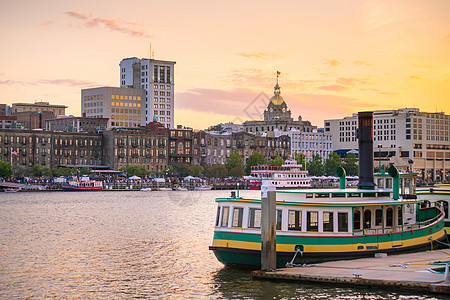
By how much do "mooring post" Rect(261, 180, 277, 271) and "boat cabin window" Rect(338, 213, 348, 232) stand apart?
515cm

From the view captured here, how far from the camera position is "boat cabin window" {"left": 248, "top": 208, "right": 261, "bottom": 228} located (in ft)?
130

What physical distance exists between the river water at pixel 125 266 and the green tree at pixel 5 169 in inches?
3606

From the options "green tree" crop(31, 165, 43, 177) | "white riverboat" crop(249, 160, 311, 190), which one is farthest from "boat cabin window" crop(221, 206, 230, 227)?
"green tree" crop(31, 165, 43, 177)

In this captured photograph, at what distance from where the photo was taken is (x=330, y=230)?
40.0m

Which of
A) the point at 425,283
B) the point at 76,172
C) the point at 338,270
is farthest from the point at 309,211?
the point at 76,172

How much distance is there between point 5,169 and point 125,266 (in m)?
133

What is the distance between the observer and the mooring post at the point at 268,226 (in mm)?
36562

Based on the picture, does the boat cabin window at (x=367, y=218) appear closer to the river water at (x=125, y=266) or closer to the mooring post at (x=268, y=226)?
the river water at (x=125, y=266)

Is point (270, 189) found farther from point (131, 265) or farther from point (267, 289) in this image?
point (131, 265)

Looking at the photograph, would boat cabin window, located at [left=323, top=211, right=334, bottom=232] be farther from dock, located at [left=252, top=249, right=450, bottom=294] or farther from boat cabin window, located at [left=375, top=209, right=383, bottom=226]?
boat cabin window, located at [left=375, top=209, right=383, bottom=226]

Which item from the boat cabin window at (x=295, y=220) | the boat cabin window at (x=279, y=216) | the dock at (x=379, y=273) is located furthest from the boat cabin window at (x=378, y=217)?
the boat cabin window at (x=279, y=216)

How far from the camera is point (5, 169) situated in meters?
170

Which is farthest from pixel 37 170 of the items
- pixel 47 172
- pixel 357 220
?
pixel 357 220

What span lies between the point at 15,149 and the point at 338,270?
16423 cm
